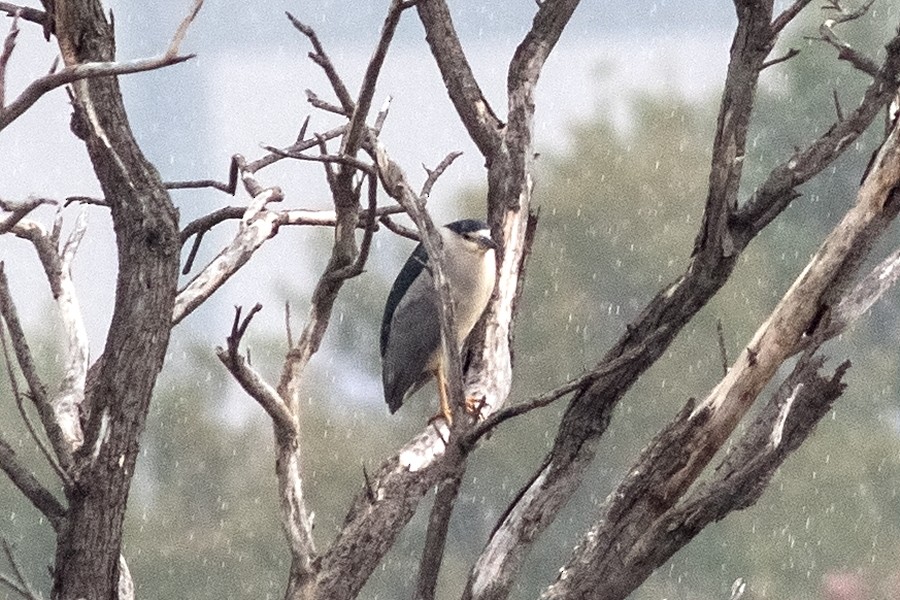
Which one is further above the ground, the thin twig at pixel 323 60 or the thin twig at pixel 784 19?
the thin twig at pixel 323 60

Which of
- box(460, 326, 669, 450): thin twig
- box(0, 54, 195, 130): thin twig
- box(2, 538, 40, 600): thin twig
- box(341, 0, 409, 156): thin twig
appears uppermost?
box(341, 0, 409, 156): thin twig

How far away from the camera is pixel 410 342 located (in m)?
1.28

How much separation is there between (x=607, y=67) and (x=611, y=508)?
3.59 feet

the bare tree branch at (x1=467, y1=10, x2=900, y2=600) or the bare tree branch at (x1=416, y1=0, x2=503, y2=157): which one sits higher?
the bare tree branch at (x1=416, y1=0, x2=503, y2=157)

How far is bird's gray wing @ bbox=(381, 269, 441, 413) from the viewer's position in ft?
4.18

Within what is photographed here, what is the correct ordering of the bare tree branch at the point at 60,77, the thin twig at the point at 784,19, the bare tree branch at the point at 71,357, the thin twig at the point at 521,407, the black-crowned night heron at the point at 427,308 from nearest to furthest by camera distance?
1. the bare tree branch at the point at 60,77
2. the thin twig at the point at 521,407
3. the thin twig at the point at 784,19
4. the bare tree branch at the point at 71,357
5. the black-crowned night heron at the point at 427,308

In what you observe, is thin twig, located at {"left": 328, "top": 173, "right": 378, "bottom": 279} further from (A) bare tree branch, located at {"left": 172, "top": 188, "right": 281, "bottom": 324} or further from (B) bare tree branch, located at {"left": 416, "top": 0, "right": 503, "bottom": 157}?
(B) bare tree branch, located at {"left": 416, "top": 0, "right": 503, "bottom": 157}

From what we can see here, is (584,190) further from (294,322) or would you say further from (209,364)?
(209,364)

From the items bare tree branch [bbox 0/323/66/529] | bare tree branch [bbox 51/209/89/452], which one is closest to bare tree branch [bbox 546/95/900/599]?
bare tree branch [bbox 0/323/66/529]

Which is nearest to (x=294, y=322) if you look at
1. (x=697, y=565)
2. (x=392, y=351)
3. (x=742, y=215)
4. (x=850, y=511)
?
(x=392, y=351)

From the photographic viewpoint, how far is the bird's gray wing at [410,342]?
50.1 inches

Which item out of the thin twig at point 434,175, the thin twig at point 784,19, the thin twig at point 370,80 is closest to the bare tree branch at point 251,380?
the thin twig at point 370,80

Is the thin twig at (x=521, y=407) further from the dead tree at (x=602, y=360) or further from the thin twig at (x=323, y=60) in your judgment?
the thin twig at (x=323, y=60)

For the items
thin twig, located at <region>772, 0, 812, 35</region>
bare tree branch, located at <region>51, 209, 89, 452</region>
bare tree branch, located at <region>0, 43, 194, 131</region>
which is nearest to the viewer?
bare tree branch, located at <region>0, 43, 194, 131</region>
